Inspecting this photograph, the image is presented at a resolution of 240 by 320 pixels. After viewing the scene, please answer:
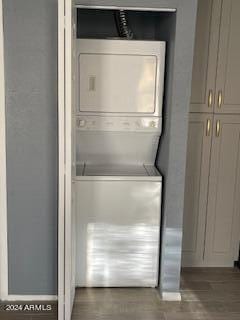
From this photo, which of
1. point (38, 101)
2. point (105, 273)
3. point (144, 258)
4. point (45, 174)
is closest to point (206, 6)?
point (38, 101)

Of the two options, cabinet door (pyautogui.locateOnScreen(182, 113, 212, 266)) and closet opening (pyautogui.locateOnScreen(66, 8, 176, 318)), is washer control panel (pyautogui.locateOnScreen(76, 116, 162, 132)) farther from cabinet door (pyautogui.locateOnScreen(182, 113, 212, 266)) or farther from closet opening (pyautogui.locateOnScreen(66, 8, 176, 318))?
cabinet door (pyautogui.locateOnScreen(182, 113, 212, 266))

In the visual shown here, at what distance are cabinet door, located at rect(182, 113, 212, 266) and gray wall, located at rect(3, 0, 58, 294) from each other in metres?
1.06

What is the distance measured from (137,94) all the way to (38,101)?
65 centimetres

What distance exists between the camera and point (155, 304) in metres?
2.66

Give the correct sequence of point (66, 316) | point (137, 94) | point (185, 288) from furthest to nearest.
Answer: point (185, 288) → point (137, 94) → point (66, 316)

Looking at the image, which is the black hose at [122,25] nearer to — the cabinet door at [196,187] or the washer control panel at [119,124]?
the washer control panel at [119,124]

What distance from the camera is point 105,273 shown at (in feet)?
9.16

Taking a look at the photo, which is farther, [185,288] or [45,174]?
[185,288]

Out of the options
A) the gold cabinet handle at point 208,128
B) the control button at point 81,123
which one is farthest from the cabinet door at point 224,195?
the control button at point 81,123

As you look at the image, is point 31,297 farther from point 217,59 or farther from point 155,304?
point 217,59

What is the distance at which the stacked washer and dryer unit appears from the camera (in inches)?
104

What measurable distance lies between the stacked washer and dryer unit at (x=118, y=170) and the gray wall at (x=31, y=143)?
0.84 ft

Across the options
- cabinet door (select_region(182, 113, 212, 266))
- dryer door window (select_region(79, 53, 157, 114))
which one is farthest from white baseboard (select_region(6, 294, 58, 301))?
dryer door window (select_region(79, 53, 157, 114))

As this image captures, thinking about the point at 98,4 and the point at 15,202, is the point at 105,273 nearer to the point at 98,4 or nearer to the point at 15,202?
the point at 15,202
